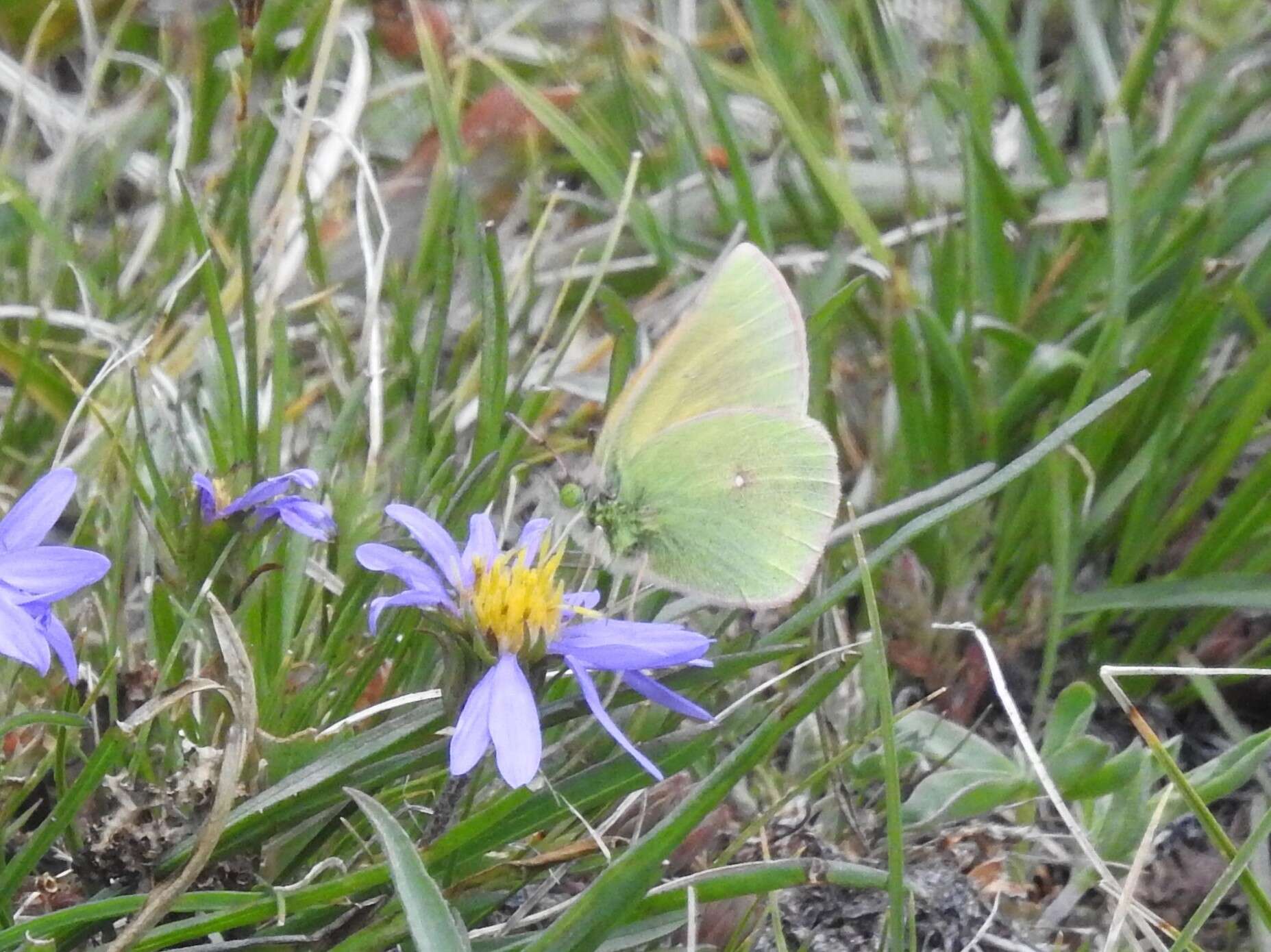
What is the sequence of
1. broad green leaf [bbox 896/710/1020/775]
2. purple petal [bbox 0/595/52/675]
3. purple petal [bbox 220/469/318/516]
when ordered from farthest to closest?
broad green leaf [bbox 896/710/1020/775] → purple petal [bbox 220/469/318/516] → purple petal [bbox 0/595/52/675]

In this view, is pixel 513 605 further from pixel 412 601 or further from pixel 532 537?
pixel 532 537

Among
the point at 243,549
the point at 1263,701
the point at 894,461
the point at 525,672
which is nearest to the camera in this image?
the point at 525,672

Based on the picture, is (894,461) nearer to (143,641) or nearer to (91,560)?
(143,641)

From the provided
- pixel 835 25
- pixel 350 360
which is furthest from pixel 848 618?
pixel 835 25

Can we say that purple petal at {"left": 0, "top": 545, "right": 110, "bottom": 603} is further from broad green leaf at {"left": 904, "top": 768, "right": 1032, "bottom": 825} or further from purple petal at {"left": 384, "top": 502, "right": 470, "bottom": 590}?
broad green leaf at {"left": 904, "top": 768, "right": 1032, "bottom": 825}

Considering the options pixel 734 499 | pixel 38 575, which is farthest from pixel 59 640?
pixel 734 499

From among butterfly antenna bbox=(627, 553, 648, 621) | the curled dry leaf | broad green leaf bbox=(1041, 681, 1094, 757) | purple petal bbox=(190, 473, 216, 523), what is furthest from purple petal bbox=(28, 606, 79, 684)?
the curled dry leaf
